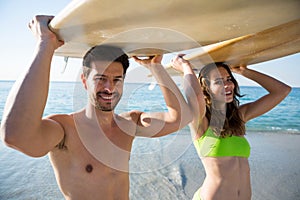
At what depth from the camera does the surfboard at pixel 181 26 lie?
1209mm

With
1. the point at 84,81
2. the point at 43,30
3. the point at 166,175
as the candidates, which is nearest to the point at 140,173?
the point at 166,175

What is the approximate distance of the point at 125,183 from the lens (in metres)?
1.89

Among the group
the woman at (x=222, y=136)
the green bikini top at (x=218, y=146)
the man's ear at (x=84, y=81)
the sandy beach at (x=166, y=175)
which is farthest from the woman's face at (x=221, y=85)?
the sandy beach at (x=166, y=175)

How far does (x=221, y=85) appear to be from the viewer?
94.8 inches

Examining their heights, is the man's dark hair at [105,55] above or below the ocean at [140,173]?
above

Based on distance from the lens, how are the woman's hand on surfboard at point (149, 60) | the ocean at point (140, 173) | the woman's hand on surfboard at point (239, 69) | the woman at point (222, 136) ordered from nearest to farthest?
the woman's hand on surfboard at point (149, 60), the woman at point (222, 136), the woman's hand on surfboard at point (239, 69), the ocean at point (140, 173)

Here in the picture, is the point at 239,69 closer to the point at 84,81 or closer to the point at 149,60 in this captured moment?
the point at 149,60

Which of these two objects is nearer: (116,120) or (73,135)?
(73,135)

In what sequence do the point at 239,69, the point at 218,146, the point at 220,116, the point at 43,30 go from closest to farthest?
1. the point at 43,30
2. the point at 218,146
3. the point at 220,116
4. the point at 239,69

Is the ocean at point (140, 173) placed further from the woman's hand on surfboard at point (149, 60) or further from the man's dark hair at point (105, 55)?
the man's dark hair at point (105, 55)

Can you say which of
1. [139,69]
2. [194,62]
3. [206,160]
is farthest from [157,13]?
[206,160]

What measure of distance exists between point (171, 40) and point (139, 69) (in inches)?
19.8

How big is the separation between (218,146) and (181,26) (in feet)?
4.05

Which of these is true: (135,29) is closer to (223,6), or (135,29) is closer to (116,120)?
(223,6)
